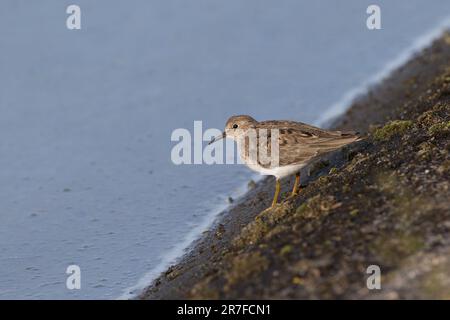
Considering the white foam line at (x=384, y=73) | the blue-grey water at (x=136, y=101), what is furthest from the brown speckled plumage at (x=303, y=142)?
the white foam line at (x=384, y=73)

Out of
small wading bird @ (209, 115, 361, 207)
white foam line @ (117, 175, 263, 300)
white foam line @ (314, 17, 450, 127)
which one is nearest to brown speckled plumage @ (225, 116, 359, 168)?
small wading bird @ (209, 115, 361, 207)

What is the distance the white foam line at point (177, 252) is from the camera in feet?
30.3

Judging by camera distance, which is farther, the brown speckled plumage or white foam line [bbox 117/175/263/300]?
the brown speckled plumage

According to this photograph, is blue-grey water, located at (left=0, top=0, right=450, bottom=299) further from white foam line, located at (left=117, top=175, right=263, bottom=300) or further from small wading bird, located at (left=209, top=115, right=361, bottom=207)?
small wading bird, located at (left=209, top=115, right=361, bottom=207)

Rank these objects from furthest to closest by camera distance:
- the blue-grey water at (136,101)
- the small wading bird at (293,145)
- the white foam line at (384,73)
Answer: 1. the white foam line at (384,73)
2. the blue-grey water at (136,101)
3. the small wading bird at (293,145)

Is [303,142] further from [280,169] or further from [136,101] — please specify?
[136,101]

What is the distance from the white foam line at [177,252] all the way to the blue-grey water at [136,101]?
0.04 m

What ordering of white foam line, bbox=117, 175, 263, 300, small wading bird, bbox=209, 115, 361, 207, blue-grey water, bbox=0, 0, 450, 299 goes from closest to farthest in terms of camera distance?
white foam line, bbox=117, 175, 263, 300 < small wading bird, bbox=209, 115, 361, 207 < blue-grey water, bbox=0, 0, 450, 299

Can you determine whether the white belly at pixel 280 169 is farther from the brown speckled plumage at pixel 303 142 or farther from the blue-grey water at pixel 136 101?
the blue-grey water at pixel 136 101

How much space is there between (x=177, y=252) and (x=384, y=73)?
851cm

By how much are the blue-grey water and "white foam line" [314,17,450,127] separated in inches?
5.8

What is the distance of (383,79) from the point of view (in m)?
16.7

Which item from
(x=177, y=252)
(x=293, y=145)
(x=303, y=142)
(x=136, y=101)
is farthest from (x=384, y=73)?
(x=177, y=252)

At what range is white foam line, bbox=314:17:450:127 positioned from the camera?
15208 millimetres
